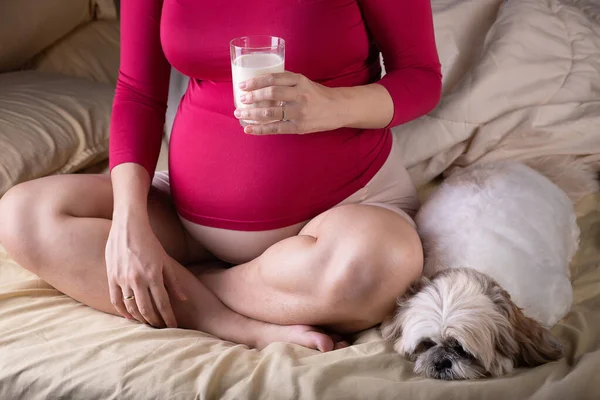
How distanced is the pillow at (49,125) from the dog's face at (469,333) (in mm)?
979

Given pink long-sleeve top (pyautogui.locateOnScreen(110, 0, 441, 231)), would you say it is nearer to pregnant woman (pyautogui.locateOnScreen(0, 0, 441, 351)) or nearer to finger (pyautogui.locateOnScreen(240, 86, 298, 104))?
pregnant woman (pyautogui.locateOnScreen(0, 0, 441, 351))

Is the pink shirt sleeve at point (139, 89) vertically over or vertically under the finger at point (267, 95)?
under

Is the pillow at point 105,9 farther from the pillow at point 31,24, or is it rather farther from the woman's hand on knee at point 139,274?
the woman's hand on knee at point 139,274

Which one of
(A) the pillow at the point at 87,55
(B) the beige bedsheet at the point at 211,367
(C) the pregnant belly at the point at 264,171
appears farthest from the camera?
(A) the pillow at the point at 87,55

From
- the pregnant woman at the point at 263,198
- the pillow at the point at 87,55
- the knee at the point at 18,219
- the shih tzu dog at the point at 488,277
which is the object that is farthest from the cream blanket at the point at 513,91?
the pillow at the point at 87,55

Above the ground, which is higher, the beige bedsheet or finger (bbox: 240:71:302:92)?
finger (bbox: 240:71:302:92)

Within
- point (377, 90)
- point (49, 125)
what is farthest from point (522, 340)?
point (49, 125)

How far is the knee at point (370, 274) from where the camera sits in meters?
1.16

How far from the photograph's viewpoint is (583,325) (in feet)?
4.05

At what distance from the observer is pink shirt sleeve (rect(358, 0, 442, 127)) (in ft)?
4.20

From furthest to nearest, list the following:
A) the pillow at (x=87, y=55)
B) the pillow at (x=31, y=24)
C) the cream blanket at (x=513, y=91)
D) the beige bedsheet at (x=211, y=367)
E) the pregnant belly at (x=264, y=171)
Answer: the pillow at (x=87, y=55) < the pillow at (x=31, y=24) < the cream blanket at (x=513, y=91) < the pregnant belly at (x=264, y=171) < the beige bedsheet at (x=211, y=367)

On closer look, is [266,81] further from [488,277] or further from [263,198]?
[488,277]

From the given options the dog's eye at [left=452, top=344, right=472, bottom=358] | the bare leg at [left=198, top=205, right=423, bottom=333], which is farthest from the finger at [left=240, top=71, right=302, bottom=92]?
the dog's eye at [left=452, top=344, right=472, bottom=358]

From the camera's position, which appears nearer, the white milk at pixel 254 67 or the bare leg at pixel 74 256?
the white milk at pixel 254 67
